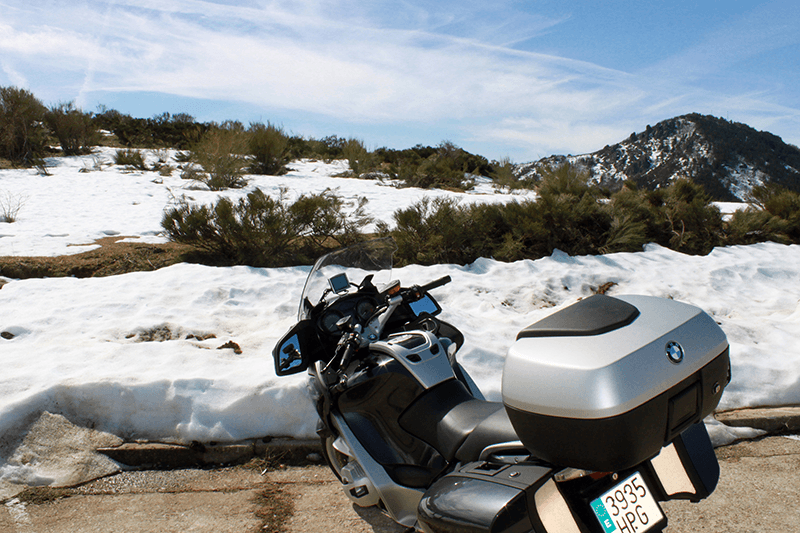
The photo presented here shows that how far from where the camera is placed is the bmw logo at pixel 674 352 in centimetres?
123

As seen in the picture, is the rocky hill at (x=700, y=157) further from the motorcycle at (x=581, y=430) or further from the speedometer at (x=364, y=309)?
the motorcycle at (x=581, y=430)

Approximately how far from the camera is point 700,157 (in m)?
23.5

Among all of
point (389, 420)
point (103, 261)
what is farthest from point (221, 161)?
point (389, 420)

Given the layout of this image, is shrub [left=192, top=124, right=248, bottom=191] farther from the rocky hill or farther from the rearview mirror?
the rearview mirror

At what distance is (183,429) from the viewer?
3051 mm

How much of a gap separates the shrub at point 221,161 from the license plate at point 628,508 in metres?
10.8

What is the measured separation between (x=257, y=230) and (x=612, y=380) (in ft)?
20.0

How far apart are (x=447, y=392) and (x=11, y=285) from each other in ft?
17.6

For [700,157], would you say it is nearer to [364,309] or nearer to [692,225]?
[692,225]

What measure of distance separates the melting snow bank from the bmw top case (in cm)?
215

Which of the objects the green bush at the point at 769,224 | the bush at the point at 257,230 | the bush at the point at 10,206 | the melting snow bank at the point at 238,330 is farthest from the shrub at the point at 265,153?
the green bush at the point at 769,224

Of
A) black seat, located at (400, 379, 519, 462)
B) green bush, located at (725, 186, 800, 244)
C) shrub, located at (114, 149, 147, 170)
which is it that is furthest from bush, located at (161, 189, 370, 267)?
shrub, located at (114, 149, 147, 170)

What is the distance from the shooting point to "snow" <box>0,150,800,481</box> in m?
3.15

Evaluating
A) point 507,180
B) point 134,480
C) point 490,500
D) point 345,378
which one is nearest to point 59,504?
point 134,480
